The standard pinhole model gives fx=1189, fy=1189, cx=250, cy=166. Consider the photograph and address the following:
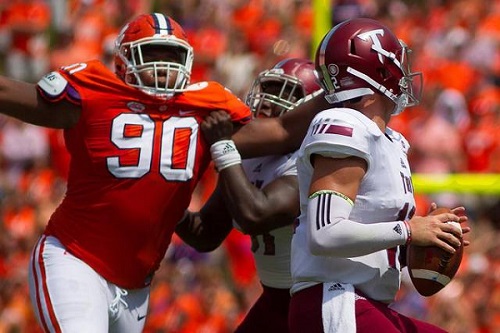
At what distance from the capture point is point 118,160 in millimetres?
4680

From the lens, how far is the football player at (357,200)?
391 cm

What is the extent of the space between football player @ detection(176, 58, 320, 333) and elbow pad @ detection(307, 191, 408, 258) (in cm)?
A: 82

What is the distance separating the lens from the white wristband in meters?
4.71

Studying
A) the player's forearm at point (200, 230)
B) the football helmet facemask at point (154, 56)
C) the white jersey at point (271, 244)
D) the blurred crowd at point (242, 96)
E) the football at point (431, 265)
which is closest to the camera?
Result: the football at point (431, 265)

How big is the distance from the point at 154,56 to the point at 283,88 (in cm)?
63

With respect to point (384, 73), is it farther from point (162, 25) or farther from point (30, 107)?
point (30, 107)

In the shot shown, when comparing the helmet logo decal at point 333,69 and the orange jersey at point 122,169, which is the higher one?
the helmet logo decal at point 333,69

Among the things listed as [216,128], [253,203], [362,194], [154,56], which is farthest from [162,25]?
[362,194]

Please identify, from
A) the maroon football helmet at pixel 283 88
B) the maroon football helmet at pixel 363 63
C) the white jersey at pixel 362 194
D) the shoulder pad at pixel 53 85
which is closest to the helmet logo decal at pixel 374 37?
the maroon football helmet at pixel 363 63

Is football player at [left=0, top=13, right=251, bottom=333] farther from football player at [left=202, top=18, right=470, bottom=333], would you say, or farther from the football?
the football

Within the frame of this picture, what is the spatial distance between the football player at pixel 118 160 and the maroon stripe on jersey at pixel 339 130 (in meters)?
0.99

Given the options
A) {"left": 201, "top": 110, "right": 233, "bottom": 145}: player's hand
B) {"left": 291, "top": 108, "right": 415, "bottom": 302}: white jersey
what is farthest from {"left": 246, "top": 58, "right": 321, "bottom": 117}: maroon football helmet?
{"left": 291, "top": 108, "right": 415, "bottom": 302}: white jersey

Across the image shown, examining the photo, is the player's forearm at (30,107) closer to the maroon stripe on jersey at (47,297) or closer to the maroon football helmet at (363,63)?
the maroon stripe on jersey at (47,297)

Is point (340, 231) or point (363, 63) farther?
point (363, 63)
